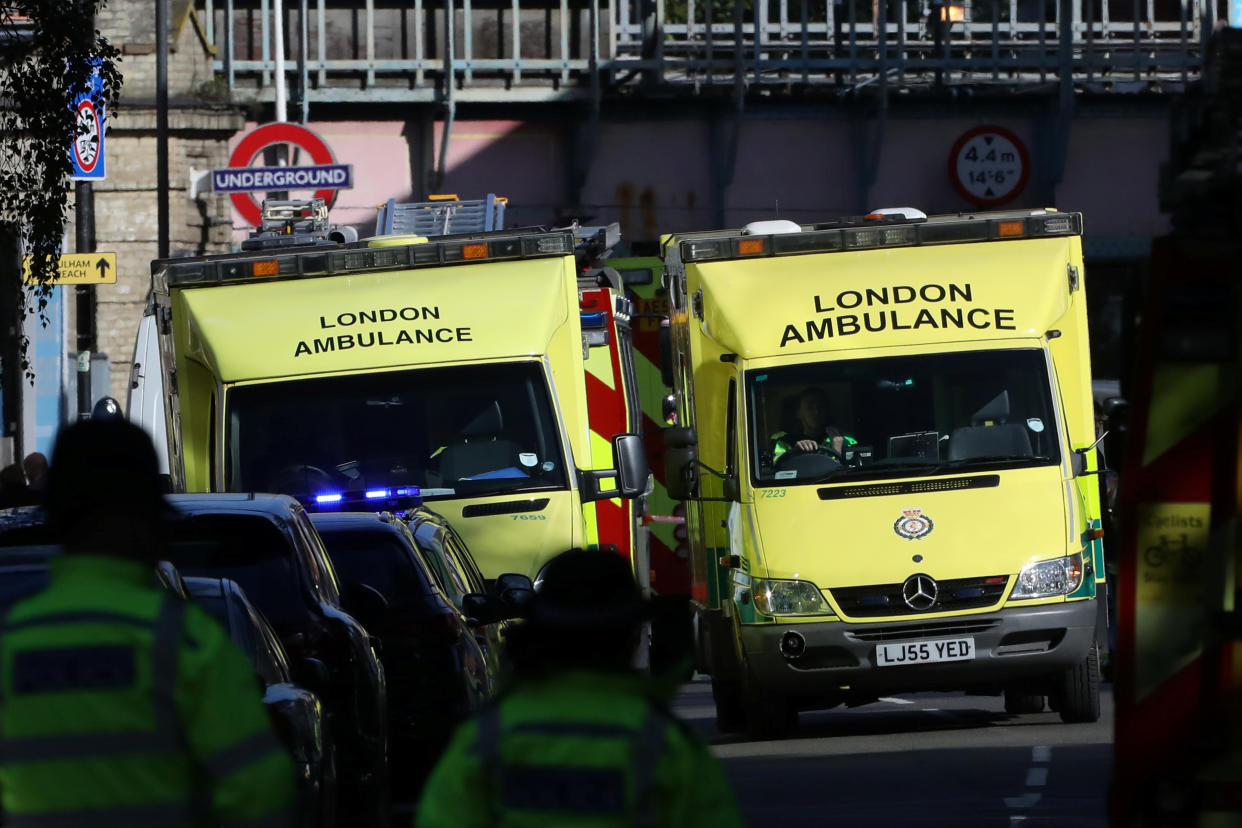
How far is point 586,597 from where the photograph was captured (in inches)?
161

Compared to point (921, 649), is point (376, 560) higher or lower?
higher

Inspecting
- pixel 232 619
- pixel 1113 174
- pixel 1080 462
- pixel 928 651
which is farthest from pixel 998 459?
pixel 1113 174

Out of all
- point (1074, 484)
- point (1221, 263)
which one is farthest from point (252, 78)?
point (1221, 263)

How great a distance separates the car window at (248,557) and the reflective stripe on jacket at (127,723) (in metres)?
4.71

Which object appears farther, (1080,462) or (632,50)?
(632,50)

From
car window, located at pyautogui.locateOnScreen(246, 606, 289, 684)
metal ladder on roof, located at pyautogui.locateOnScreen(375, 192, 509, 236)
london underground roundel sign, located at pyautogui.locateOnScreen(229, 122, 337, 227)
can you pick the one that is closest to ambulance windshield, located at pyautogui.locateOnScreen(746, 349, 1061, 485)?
metal ladder on roof, located at pyautogui.locateOnScreen(375, 192, 509, 236)

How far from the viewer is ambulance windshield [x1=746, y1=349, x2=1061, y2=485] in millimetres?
13484

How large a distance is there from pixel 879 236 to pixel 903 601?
215cm

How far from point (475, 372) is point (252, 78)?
19.3m

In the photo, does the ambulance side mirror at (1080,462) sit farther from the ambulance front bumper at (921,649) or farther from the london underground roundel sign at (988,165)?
the london underground roundel sign at (988,165)

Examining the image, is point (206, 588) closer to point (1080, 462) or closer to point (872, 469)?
point (872, 469)

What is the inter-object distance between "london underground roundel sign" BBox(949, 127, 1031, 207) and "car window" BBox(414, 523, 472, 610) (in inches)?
851

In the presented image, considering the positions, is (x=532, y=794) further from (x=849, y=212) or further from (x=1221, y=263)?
(x=849, y=212)

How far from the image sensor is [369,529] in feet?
37.0
